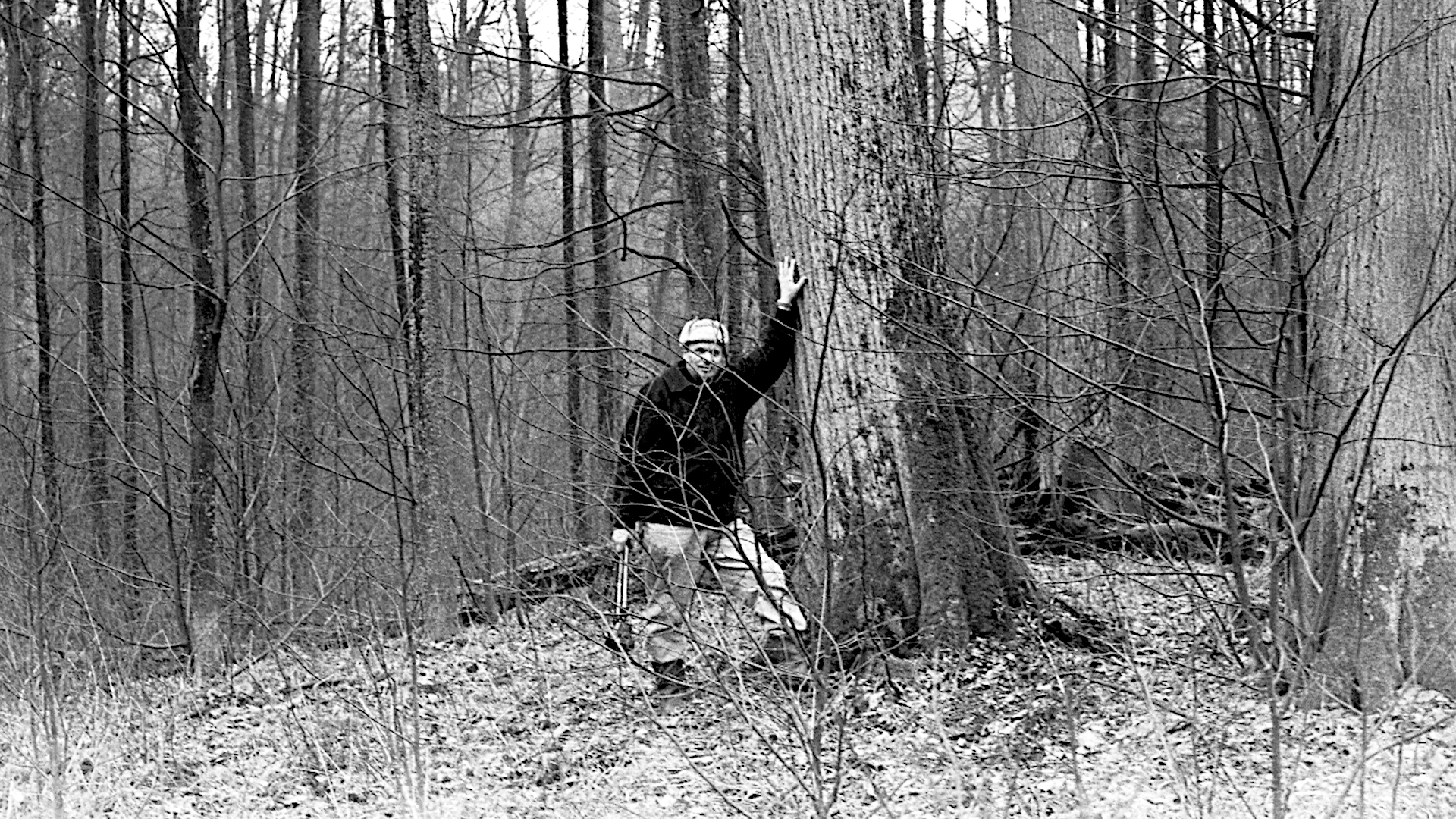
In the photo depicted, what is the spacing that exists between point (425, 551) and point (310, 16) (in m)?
10.6

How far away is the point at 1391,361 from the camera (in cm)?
551

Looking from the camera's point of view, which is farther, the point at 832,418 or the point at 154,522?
the point at 154,522

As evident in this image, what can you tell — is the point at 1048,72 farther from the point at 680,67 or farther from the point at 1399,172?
the point at 1399,172

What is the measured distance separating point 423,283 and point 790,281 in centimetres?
397

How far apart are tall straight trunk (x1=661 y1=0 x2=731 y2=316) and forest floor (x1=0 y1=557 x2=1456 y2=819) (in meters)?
3.77

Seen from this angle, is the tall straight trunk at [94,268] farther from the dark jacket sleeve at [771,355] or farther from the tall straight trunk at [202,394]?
the dark jacket sleeve at [771,355]

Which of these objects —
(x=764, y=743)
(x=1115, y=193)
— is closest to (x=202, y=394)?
(x=764, y=743)

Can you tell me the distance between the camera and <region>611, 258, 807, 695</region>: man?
6555mm

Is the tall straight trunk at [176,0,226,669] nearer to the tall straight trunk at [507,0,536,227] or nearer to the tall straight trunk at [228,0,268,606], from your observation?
the tall straight trunk at [228,0,268,606]

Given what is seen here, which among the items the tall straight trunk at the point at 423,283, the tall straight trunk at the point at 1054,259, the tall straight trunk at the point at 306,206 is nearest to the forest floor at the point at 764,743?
the tall straight trunk at the point at 1054,259

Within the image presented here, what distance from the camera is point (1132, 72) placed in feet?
57.3

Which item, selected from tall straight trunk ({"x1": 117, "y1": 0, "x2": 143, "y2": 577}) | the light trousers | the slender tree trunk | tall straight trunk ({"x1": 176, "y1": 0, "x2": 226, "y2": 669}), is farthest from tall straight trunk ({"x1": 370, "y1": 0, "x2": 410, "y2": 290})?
the light trousers

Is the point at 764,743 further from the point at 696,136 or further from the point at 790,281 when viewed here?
the point at 696,136

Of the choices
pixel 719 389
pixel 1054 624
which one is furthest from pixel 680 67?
pixel 1054 624
